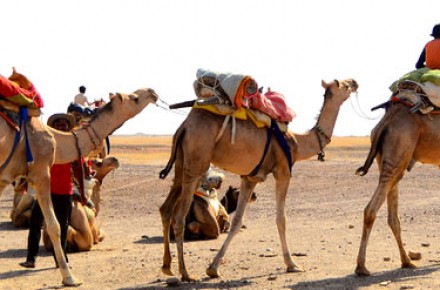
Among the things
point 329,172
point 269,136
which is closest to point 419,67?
point 269,136

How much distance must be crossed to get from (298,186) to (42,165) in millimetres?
17705

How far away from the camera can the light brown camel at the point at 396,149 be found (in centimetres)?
1155

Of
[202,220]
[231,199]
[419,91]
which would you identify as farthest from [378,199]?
[231,199]

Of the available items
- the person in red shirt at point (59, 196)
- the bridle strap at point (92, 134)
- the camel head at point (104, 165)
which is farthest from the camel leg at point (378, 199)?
the camel head at point (104, 165)

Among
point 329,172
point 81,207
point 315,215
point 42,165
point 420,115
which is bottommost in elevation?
point 329,172

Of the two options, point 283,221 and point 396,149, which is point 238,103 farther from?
point 396,149

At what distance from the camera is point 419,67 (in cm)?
1312

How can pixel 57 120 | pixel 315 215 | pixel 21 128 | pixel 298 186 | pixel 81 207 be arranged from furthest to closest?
pixel 298 186 → pixel 315 215 → pixel 81 207 → pixel 57 120 → pixel 21 128

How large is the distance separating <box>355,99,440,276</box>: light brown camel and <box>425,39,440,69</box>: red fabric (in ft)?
3.15

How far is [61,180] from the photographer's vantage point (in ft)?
41.0

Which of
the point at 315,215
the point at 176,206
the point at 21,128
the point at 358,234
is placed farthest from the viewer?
the point at 315,215

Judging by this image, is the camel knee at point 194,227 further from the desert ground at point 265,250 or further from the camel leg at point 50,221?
the camel leg at point 50,221

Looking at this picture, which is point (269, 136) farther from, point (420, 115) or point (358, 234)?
point (358, 234)

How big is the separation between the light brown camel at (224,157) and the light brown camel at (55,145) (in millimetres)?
751
